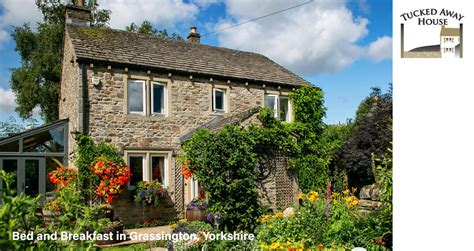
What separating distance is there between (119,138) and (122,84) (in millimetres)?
1764

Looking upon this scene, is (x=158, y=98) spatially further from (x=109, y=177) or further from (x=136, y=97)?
(x=109, y=177)

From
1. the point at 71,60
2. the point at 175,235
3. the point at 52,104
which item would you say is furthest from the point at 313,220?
the point at 52,104

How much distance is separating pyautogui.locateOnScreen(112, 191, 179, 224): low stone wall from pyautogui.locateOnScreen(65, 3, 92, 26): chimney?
22.1 ft

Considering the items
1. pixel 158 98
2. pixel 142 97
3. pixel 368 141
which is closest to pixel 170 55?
pixel 158 98

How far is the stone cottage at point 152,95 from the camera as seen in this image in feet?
39.0

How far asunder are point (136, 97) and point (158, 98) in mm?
793

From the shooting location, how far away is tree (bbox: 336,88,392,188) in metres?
13.1

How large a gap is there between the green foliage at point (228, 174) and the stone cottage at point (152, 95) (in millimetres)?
1678

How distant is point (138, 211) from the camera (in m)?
12.2
